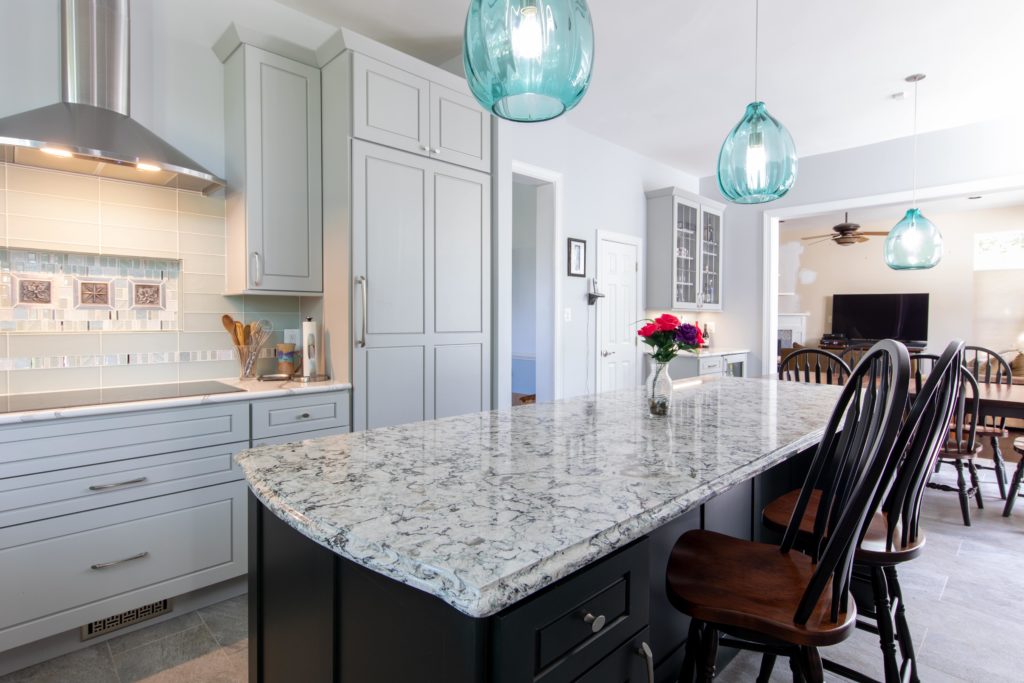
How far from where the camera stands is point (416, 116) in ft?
9.20

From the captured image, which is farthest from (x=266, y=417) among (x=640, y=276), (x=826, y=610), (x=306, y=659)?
(x=640, y=276)

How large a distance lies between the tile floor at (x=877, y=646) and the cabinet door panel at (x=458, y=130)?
2.45 metres

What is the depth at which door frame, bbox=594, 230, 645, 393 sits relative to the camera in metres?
4.70

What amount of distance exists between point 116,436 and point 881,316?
33.1 ft

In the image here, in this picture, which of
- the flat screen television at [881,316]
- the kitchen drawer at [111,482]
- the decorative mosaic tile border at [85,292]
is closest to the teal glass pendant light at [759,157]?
the kitchen drawer at [111,482]

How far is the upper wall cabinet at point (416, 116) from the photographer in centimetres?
259

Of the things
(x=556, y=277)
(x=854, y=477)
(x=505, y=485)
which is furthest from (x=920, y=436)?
(x=556, y=277)

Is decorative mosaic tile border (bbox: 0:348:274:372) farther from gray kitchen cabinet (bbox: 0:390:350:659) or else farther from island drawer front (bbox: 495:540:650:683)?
island drawer front (bbox: 495:540:650:683)

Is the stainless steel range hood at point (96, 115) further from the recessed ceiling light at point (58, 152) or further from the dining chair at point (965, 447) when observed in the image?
the dining chair at point (965, 447)

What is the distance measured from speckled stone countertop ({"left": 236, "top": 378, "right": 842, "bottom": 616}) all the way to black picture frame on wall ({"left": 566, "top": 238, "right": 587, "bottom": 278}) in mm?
2735

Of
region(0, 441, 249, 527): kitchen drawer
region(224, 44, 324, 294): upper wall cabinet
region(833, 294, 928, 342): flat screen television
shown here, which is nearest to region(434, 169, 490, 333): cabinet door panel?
region(224, 44, 324, 294): upper wall cabinet

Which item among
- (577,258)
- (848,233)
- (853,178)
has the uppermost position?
(853,178)

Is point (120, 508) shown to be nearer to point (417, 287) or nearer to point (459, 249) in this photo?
point (417, 287)

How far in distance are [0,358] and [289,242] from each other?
122 cm
